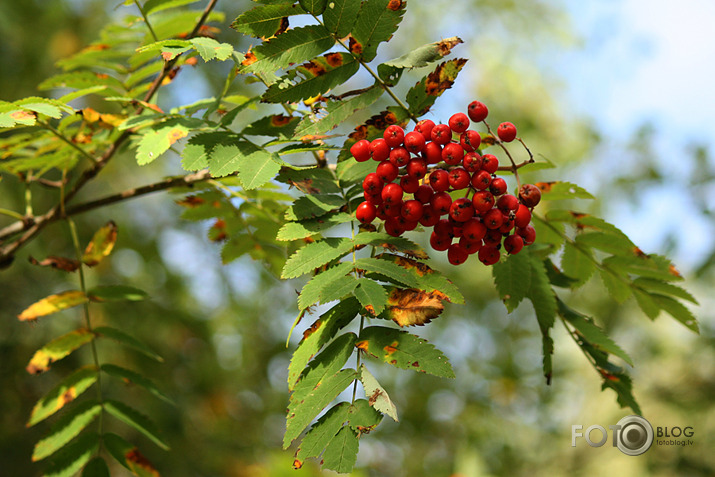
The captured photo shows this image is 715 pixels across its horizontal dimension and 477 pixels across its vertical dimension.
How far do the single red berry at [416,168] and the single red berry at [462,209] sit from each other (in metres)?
0.09

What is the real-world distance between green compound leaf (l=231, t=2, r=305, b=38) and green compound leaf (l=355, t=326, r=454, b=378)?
0.63 m

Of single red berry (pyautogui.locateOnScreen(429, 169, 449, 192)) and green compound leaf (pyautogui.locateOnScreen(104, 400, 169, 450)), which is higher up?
single red berry (pyautogui.locateOnScreen(429, 169, 449, 192))

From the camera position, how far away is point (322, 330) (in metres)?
0.99

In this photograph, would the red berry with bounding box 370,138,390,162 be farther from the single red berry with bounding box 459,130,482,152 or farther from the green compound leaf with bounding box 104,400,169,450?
the green compound leaf with bounding box 104,400,169,450

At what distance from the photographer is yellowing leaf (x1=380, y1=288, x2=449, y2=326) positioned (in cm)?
95

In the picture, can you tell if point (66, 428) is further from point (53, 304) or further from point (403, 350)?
point (403, 350)

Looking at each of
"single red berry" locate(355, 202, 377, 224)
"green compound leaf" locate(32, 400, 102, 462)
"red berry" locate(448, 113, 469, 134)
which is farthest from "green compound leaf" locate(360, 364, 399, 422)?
"green compound leaf" locate(32, 400, 102, 462)

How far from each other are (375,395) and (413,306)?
0.18 metres

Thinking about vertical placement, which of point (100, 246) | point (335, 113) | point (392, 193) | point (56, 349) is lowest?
point (56, 349)

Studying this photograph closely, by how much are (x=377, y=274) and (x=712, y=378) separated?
421 centimetres

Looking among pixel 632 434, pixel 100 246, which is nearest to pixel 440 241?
pixel 100 246

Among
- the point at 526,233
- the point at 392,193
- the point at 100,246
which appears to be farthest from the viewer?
the point at 100,246

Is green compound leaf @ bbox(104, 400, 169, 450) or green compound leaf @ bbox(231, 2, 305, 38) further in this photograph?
green compound leaf @ bbox(104, 400, 169, 450)

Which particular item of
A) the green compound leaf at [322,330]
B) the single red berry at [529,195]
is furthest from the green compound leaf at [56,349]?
the single red berry at [529,195]
